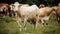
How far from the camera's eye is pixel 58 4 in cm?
222

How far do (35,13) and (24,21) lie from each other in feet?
0.58

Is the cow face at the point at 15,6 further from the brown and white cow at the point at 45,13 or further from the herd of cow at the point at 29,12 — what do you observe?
the brown and white cow at the point at 45,13

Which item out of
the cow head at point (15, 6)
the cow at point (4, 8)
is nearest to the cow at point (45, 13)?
the cow head at point (15, 6)

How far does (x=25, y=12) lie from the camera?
7.53ft

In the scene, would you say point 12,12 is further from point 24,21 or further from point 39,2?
point 39,2

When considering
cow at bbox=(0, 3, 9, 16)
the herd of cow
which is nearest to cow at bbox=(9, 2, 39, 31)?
the herd of cow

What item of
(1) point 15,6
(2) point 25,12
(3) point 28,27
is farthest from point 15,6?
(3) point 28,27

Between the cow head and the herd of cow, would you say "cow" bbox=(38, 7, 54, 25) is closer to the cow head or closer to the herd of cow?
the herd of cow

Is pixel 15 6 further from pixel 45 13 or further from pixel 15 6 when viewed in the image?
pixel 45 13

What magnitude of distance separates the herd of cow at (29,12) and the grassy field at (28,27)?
6 centimetres

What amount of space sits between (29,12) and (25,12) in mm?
55

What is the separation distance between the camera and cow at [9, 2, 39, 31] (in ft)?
7.40

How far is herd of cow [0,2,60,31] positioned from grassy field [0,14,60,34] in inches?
2.2

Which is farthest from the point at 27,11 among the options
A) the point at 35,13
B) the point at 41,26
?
the point at 41,26
